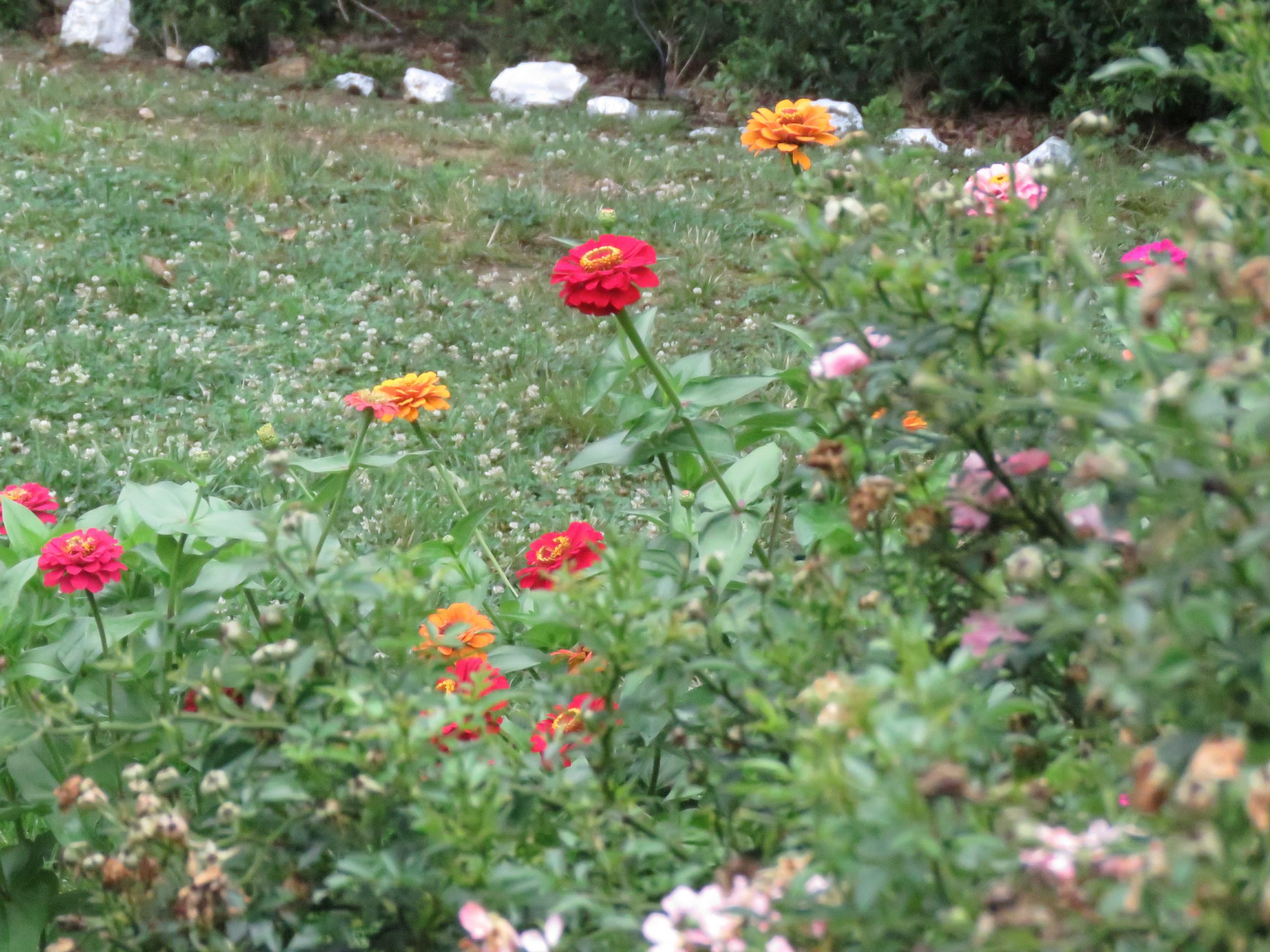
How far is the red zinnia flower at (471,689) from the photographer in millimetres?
1156

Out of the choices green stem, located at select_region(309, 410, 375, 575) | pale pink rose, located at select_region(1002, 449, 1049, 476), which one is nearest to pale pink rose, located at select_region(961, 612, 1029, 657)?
pale pink rose, located at select_region(1002, 449, 1049, 476)

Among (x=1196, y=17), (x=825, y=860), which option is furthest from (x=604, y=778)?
(x=1196, y=17)

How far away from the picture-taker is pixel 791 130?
86.4 inches

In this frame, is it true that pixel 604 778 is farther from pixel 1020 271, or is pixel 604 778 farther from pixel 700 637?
pixel 1020 271

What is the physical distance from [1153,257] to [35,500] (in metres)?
1.67

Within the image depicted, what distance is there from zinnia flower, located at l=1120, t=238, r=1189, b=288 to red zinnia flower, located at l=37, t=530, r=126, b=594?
4.22 feet

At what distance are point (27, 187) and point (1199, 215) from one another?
5.56 meters

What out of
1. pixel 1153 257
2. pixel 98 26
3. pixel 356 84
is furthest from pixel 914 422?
pixel 98 26

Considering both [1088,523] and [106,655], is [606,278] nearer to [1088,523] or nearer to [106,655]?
[106,655]

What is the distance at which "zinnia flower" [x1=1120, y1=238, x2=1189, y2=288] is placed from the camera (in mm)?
1184

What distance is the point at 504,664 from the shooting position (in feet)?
5.78

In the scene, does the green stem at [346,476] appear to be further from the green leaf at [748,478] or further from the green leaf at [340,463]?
the green leaf at [748,478]

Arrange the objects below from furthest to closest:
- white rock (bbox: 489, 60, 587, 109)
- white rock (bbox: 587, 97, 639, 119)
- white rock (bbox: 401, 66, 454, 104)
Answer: white rock (bbox: 489, 60, 587, 109), white rock (bbox: 401, 66, 454, 104), white rock (bbox: 587, 97, 639, 119)

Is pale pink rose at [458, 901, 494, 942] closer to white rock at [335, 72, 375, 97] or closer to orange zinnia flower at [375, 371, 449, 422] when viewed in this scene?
orange zinnia flower at [375, 371, 449, 422]
